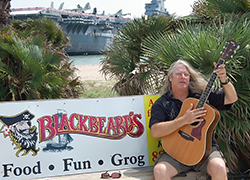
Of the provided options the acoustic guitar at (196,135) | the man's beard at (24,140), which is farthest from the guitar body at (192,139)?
the man's beard at (24,140)

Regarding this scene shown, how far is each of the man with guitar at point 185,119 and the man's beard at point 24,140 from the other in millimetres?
1179

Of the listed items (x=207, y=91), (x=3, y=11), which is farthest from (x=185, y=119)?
(x=3, y=11)

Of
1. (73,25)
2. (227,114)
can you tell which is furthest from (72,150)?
(73,25)

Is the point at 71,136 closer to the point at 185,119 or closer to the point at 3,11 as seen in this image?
the point at 185,119

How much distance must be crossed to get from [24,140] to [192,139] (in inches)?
63.3

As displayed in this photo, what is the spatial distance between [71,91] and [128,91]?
1418mm

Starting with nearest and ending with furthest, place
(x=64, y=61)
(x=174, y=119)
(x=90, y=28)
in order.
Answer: (x=174, y=119) < (x=64, y=61) < (x=90, y=28)

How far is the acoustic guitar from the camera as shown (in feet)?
9.32

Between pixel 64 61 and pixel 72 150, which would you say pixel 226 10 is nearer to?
pixel 72 150

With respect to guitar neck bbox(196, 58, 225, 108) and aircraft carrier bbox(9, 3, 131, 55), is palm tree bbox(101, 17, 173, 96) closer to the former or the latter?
guitar neck bbox(196, 58, 225, 108)

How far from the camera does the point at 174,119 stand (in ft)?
9.91

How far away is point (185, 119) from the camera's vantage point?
2.85 m

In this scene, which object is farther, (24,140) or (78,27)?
(78,27)

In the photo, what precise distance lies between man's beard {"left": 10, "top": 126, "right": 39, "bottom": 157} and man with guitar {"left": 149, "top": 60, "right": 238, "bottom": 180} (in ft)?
3.87
